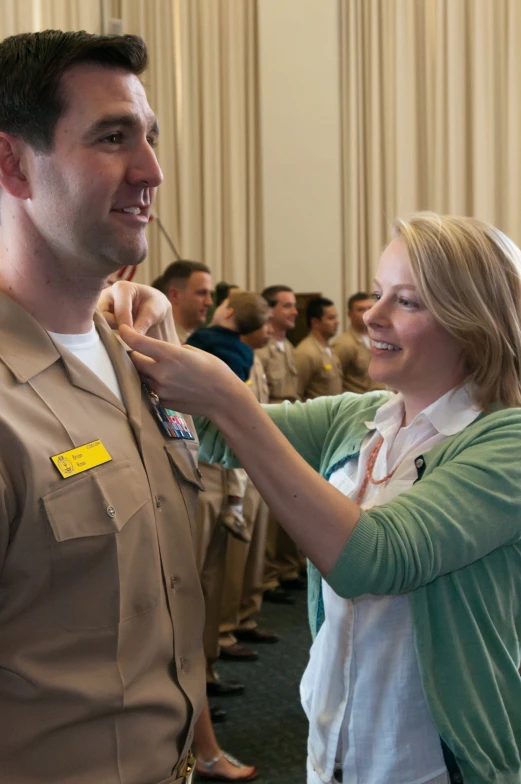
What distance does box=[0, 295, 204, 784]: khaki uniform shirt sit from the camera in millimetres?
930

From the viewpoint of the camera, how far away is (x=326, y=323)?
19.2 ft

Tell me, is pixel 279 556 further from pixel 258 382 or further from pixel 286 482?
pixel 286 482

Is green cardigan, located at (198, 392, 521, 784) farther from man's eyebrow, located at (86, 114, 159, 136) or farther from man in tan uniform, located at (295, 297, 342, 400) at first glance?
man in tan uniform, located at (295, 297, 342, 400)

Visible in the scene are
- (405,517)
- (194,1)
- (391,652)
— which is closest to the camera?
(405,517)

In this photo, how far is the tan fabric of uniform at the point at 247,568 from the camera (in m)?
3.70

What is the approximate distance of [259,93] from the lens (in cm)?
686

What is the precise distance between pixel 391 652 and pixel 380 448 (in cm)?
37

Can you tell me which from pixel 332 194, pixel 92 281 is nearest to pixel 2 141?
pixel 92 281

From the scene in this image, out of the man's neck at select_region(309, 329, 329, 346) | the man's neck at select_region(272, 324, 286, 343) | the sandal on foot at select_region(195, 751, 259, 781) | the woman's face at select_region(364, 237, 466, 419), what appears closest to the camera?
the woman's face at select_region(364, 237, 466, 419)

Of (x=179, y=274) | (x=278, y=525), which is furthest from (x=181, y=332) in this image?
(x=278, y=525)

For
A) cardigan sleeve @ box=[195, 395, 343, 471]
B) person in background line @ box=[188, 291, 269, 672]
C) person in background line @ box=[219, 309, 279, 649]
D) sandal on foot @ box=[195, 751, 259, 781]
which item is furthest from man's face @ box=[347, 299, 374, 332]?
cardigan sleeve @ box=[195, 395, 343, 471]

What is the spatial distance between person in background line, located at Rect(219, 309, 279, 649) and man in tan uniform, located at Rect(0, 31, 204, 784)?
2.41 meters

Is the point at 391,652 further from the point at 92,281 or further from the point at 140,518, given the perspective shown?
the point at 92,281

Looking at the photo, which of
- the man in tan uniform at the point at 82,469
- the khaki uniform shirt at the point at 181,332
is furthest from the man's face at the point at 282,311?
the man in tan uniform at the point at 82,469
